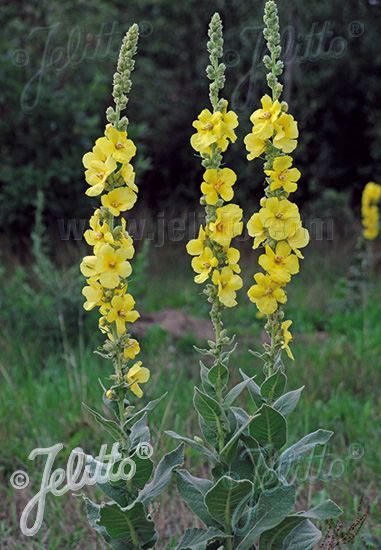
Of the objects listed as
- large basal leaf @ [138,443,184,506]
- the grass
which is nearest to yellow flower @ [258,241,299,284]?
large basal leaf @ [138,443,184,506]

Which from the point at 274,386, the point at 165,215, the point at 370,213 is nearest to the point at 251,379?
the point at 274,386

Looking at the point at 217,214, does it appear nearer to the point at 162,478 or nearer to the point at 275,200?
the point at 275,200

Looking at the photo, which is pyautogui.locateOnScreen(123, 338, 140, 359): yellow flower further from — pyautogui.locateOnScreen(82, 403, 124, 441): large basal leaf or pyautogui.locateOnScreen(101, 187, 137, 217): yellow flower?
pyautogui.locateOnScreen(101, 187, 137, 217): yellow flower

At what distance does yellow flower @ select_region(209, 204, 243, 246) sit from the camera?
1333 millimetres

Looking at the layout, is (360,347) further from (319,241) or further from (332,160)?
(332,160)

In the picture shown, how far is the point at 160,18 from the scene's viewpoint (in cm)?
746

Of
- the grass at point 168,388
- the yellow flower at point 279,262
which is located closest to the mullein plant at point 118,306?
the yellow flower at point 279,262

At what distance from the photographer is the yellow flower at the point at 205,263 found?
4.42 ft

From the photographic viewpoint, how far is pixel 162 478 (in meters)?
1.41

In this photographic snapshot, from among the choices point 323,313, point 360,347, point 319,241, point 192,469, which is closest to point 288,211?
point 192,469

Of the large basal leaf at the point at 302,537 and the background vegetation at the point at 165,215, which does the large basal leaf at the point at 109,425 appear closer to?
the large basal leaf at the point at 302,537

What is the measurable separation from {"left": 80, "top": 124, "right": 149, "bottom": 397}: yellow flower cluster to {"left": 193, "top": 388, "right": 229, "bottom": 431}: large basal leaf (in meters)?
0.16

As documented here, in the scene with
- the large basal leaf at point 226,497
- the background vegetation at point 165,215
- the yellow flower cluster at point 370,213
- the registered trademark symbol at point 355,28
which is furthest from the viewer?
the registered trademark symbol at point 355,28

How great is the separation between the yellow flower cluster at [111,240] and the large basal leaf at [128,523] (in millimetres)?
249
